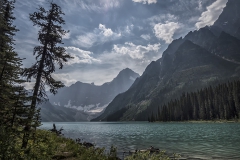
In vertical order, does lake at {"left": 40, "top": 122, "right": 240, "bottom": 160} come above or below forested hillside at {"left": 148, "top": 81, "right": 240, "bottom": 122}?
below

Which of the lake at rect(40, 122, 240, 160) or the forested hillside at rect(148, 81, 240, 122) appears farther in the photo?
the forested hillside at rect(148, 81, 240, 122)

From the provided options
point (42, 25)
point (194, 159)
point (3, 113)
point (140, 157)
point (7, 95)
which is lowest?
point (194, 159)

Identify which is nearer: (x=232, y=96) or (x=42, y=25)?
(x=42, y=25)

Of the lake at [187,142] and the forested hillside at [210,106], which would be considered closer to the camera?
the lake at [187,142]

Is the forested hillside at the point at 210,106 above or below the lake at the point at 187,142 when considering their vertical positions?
above

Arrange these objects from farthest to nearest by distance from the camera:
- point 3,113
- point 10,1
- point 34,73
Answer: point 10,1 < point 34,73 < point 3,113

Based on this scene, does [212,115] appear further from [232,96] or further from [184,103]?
[184,103]

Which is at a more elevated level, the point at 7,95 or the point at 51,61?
the point at 51,61

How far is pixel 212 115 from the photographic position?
436 feet

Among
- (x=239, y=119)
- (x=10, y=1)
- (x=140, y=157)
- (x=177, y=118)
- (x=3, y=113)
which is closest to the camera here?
(x=140, y=157)

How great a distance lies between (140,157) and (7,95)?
11094 mm

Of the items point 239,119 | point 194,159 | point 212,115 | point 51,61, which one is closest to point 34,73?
point 51,61

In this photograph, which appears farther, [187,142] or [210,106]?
[210,106]

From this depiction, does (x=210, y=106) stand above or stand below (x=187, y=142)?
above
